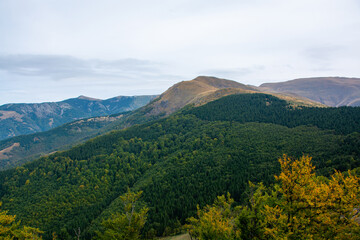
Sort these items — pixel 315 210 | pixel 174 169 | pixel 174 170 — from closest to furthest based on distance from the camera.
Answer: pixel 315 210 → pixel 174 170 → pixel 174 169

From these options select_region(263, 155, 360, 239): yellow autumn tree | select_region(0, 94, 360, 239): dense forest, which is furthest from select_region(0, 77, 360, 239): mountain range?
select_region(263, 155, 360, 239): yellow autumn tree

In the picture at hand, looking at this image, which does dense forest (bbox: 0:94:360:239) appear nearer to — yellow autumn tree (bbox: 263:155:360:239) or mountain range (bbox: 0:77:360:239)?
mountain range (bbox: 0:77:360:239)

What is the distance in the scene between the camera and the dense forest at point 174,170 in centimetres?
9719

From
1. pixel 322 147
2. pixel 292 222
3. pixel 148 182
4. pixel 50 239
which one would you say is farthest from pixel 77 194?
pixel 322 147

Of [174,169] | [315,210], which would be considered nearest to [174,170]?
[174,169]

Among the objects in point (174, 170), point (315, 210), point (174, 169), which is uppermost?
point (315, 210)

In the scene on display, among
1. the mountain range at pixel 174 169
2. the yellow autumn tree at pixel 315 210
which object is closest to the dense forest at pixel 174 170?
the mountain range at pixel 174 169

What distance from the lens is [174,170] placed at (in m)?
140

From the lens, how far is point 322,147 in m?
108

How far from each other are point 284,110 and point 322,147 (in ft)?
315

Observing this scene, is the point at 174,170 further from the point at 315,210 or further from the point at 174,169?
the point at 315,210

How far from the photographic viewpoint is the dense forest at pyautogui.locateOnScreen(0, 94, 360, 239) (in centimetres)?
9719

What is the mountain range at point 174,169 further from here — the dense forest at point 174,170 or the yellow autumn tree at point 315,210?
the yellow autumn tree at point 315,210

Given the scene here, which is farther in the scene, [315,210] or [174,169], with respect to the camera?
[174,169]
